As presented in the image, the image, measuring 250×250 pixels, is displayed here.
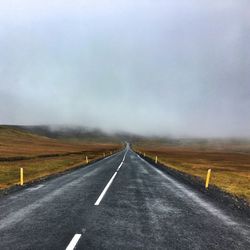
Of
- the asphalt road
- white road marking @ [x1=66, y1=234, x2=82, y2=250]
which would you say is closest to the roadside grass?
the asphalt road

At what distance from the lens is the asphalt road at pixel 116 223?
8.57 m

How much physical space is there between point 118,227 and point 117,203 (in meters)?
4.37

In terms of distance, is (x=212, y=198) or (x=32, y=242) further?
(x=212, y=198)

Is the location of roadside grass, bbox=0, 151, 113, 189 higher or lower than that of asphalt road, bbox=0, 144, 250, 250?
lower

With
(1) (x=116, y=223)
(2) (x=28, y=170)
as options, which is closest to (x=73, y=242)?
(1) (x=116, y=223)

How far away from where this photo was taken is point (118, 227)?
401 inches

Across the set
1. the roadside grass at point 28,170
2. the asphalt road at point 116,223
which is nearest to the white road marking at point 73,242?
the asphalt road at point 116,223

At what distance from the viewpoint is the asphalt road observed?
857 centimetres

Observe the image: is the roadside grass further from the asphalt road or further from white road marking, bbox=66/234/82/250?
white road marking, bbox=66/234/82/250

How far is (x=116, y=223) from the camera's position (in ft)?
35.2

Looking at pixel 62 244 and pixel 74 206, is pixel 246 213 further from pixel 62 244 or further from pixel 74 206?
pixel 62 244

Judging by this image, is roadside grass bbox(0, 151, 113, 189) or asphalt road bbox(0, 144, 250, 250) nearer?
asphalt road bbox(0, 144, 250, 250)

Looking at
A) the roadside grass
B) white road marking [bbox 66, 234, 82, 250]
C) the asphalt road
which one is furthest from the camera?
the roadside grass

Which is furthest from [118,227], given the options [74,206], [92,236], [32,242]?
[74,206]
